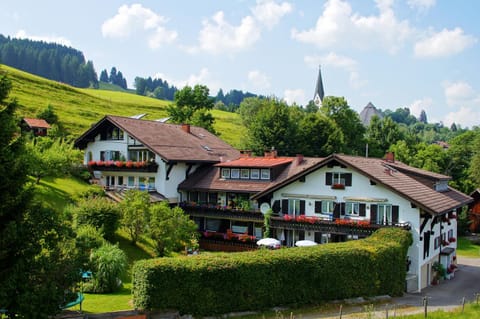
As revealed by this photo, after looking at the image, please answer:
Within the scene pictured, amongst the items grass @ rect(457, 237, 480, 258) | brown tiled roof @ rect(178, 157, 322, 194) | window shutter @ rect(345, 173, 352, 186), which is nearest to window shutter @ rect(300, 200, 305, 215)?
brown tiled roof @ rect(178, 157, 322, 194)

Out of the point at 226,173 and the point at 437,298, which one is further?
the point at 226,173

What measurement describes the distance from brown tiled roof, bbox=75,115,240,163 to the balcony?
1670 mm

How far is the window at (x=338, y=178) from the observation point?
38.0 meters

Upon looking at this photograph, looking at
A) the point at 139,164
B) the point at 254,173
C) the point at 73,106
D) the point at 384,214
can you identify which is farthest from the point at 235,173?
the point at 73,106

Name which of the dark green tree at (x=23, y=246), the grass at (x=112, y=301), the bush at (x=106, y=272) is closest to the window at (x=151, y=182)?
the grass at (x=112, y=301)

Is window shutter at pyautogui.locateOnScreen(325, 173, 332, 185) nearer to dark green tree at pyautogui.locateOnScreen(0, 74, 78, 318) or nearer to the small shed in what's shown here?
dark green tree at pyautogui.locateOnScreen(0, 74, 78, 318)

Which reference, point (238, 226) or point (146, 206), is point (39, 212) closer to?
point (146, 206)

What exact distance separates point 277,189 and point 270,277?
1545 cm

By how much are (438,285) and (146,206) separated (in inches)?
875

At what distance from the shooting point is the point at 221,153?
52.8 meters

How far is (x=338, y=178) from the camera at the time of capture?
38.5 meters

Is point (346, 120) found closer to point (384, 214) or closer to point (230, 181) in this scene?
point (230, 181)

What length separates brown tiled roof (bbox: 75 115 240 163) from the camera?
46994mm

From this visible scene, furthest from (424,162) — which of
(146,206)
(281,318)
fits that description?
(281,318)
